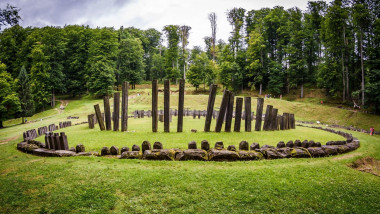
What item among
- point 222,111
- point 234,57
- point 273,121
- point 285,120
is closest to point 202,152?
point 222,111

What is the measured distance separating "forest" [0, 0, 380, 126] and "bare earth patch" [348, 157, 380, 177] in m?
32.7

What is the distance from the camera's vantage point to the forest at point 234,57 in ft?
116

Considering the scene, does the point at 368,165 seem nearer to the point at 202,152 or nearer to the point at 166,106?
the point at 202,152

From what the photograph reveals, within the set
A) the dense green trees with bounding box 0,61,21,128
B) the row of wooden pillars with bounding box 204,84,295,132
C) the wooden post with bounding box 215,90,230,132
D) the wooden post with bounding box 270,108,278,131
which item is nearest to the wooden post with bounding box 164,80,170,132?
the row of wooden pillars with bounding box 204,84,295,132

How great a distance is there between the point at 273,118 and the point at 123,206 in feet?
36.3

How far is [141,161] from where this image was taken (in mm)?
6457

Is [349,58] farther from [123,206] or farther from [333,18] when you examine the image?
[123,206]

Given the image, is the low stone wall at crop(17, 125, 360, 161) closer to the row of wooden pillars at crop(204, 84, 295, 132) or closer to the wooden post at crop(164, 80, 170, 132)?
the wooden post at crop(164, 80, 170, 132)

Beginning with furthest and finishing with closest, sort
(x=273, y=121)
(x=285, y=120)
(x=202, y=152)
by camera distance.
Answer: (x=285, y=120), (x=273, y=121), (x=202, y=152)

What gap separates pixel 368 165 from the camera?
7.40 meters

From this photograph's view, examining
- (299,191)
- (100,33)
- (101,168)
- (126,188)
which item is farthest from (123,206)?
(100,33)

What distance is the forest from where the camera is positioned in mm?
35500

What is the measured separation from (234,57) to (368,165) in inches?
1963

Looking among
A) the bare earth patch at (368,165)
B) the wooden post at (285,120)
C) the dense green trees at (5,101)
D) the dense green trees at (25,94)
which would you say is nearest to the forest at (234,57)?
the dense green trees at (25,94)
